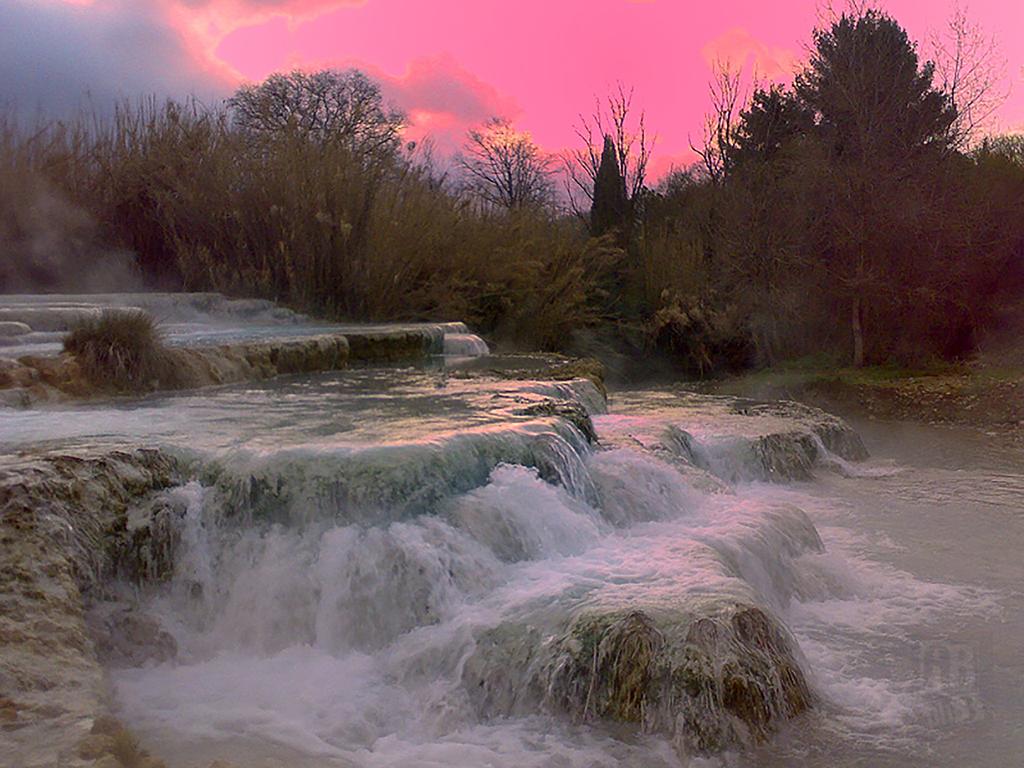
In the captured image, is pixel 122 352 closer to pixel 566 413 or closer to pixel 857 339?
pixel 566 413

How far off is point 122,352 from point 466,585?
3372mm

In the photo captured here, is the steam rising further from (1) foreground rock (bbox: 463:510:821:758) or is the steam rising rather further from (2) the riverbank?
(1) foreground rock (bbox: 463:510:821:758)

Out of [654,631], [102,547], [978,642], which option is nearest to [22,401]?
[102,547]

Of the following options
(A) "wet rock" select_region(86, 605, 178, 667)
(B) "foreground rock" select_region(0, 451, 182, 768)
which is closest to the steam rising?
(B) "foreground rock" select_region(0, 451, 182, 768)

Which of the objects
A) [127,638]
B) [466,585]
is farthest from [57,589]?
[466,585]

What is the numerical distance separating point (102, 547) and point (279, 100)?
1186 inches

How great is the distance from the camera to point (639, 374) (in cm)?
1512

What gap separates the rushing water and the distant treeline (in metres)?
4.94

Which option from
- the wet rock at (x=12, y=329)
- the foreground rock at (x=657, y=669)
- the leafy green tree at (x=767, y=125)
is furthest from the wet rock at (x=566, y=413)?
the leafy green tree at (x=767, y=125)

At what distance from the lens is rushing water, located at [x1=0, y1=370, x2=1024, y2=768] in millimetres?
2908

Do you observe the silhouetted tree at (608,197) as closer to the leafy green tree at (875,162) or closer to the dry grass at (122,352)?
the leafy green tree at (875,162)

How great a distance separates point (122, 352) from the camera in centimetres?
590

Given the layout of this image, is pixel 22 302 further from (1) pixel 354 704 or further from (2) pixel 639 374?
(2) pixel 639 374

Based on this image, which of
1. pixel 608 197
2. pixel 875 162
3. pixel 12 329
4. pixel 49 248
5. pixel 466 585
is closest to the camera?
pixel 466 585
